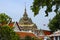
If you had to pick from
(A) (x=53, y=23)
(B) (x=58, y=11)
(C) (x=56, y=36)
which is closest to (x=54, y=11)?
(B) (x=58, y=11)

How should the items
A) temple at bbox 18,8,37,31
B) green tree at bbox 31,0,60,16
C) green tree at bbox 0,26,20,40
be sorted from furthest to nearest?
temple at bbox 18,8,37,31 → green tree at bbox 0,26,20,40 → green tree at bbox 31,0,60,16

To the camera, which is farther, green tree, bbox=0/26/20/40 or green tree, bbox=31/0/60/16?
green tree, bbox=0/26/20/40

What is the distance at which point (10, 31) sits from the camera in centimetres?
3284

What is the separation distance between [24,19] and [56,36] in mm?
57287

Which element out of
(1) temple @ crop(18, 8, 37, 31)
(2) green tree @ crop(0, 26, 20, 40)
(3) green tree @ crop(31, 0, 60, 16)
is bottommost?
(1) temple @ crop(18, 8, 37, 31)

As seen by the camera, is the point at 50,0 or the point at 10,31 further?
the point at 10,31

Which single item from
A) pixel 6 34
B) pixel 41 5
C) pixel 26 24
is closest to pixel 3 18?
pixel 6 34

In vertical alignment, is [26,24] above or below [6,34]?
below

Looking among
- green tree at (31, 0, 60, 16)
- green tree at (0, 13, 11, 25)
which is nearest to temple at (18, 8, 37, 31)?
green tree at (0, 13, 11, 25)

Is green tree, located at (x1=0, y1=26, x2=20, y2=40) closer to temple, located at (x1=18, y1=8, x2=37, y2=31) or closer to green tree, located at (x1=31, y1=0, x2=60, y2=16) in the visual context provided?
green tree, located at (x1=31, y1=0, x2=60, y2=16)

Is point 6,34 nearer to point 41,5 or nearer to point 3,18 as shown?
point 3,18

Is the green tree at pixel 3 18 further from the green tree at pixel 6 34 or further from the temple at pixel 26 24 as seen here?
the temple at pixel 26 24

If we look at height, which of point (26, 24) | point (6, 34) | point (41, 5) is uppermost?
point (41, 5)

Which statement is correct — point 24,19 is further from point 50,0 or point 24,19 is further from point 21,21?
point 50,0
